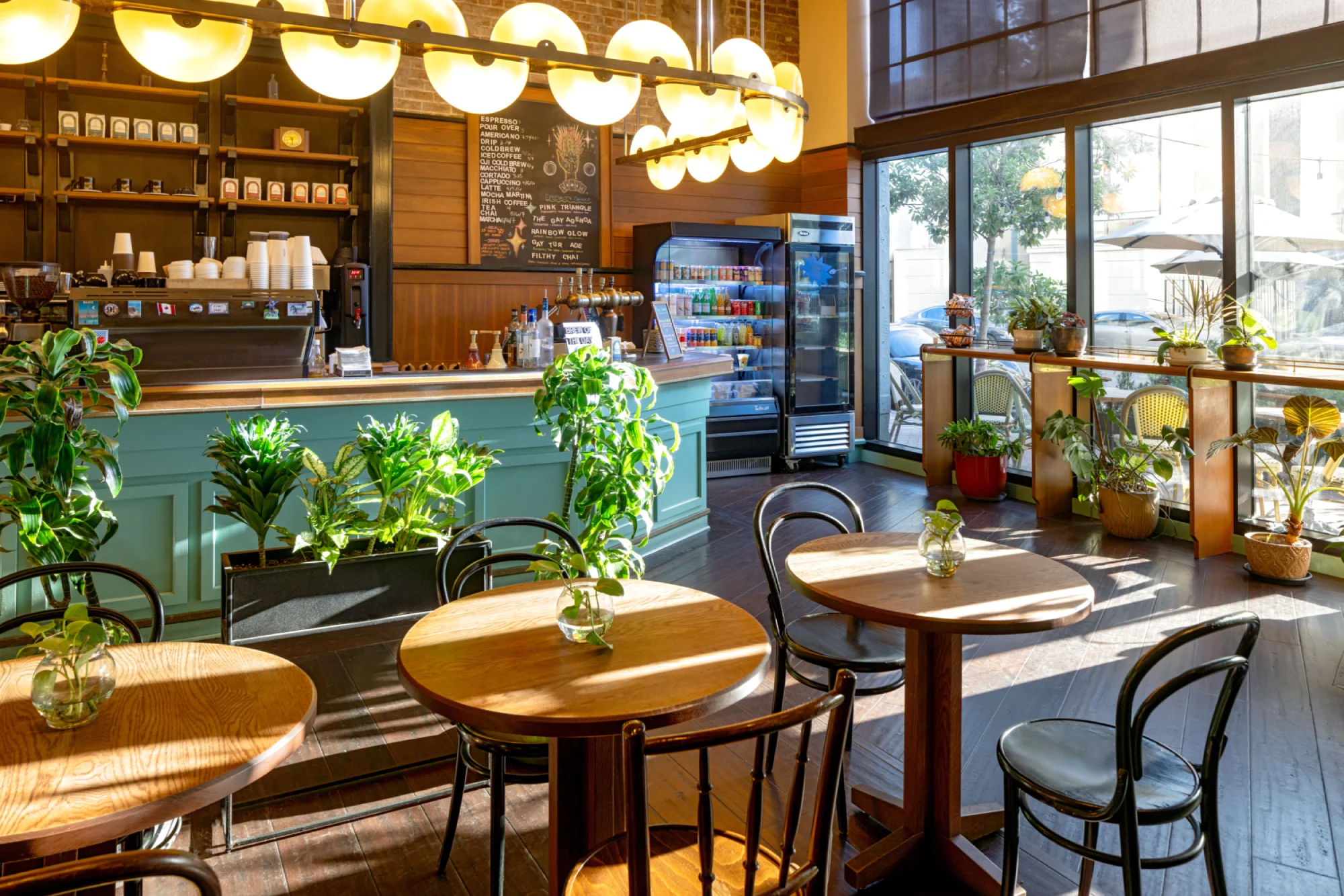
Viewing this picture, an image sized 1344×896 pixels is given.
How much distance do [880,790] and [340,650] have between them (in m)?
2.16

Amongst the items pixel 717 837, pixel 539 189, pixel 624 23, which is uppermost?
pixel 624 23

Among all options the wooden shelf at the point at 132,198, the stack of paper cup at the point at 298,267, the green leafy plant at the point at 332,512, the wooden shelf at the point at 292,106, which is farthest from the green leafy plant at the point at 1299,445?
the wooden shelf at the point at 132,198

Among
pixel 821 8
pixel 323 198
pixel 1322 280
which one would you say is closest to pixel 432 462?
pixel 323 198

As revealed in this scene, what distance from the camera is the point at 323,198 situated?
6031mm

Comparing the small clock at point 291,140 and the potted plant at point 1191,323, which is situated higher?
the small clock at point 291,140

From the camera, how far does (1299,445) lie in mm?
4672

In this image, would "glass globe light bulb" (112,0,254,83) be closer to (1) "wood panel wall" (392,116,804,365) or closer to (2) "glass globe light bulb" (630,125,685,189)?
(2) "glass globe light bulb" (630,125,685,189)

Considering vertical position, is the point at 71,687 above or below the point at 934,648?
above

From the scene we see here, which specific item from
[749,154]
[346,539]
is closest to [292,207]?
[749,154]

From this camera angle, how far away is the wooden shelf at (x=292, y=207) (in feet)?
18.9

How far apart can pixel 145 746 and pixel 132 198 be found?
4992 millimetres

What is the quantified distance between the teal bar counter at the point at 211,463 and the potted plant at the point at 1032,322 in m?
3.37

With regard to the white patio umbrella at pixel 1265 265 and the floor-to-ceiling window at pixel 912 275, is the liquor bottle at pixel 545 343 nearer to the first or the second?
the floor-to-ceiling window at pixel 912 275

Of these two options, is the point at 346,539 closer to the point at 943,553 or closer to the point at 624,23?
the point at 943,553
